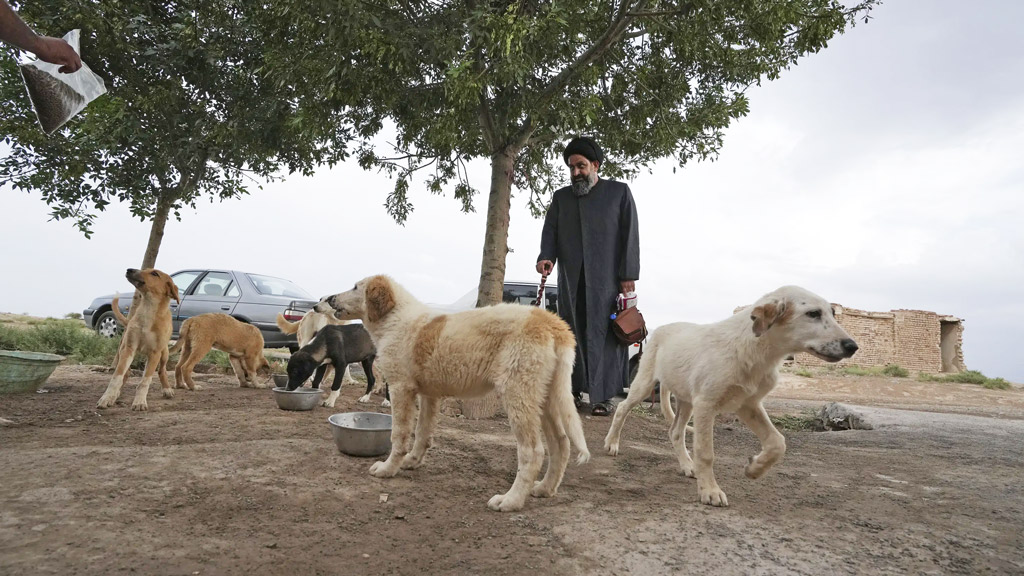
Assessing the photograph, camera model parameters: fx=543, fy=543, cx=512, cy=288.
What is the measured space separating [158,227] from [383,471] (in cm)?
1169

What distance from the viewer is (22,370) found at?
6020mm

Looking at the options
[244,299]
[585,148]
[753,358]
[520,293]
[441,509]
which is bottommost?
[441,509]

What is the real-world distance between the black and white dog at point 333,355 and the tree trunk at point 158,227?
7.86m

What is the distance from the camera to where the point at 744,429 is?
743 cm

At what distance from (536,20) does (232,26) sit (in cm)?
783

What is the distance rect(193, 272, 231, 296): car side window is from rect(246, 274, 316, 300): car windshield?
0.60 metres

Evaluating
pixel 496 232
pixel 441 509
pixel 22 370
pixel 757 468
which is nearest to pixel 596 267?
pixel 496 232

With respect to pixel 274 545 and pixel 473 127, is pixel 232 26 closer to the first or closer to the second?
pixel 473 127

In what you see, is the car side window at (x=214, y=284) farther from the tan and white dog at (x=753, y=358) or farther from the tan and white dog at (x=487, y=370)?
the tan and white dog at (x=753, y=358)

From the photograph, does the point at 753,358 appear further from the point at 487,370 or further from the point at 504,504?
the point at 504,504

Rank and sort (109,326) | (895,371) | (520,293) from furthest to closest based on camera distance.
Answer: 1. (895,371)
2. (109,326)
3. (520,293)

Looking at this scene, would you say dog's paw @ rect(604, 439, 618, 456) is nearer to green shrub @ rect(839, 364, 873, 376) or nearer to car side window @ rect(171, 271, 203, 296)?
car side window @ rect(171, 271, 203, 296)

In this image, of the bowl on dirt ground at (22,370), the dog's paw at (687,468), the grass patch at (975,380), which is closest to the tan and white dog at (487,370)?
the dog's paw at (687,468)

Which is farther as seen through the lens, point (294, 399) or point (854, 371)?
point (854, 371)
